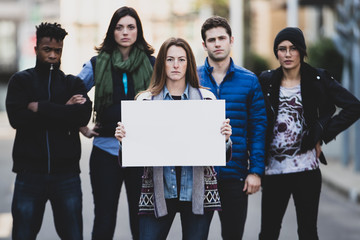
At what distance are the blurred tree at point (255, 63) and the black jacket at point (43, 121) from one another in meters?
31.7

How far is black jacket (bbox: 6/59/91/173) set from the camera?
4.41 metres

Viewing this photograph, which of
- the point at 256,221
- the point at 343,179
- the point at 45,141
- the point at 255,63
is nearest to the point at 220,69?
the point at 45,141

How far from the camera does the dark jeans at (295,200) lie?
15.7 ft

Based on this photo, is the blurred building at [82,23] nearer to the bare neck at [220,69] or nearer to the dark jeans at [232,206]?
the bare neck at [220,69]

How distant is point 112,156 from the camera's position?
16.5ft

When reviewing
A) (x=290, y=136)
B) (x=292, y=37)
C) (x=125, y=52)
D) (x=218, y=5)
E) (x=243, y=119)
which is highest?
(x=218, y=5)

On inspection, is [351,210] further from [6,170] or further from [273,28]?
[273,28]

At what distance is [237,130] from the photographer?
4.68 meters

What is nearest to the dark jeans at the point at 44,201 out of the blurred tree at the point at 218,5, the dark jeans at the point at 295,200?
the dark jeans at the point at 295,200

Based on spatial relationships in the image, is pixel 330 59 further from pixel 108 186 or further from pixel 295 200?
pixel 108 186

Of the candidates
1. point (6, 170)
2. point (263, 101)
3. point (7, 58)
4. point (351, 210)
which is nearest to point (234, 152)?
point (263, 101)

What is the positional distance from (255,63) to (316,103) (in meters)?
32.3

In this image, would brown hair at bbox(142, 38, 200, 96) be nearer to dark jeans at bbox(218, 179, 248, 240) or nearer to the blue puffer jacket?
the blue puffer jacket

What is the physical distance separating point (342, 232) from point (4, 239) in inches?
145
